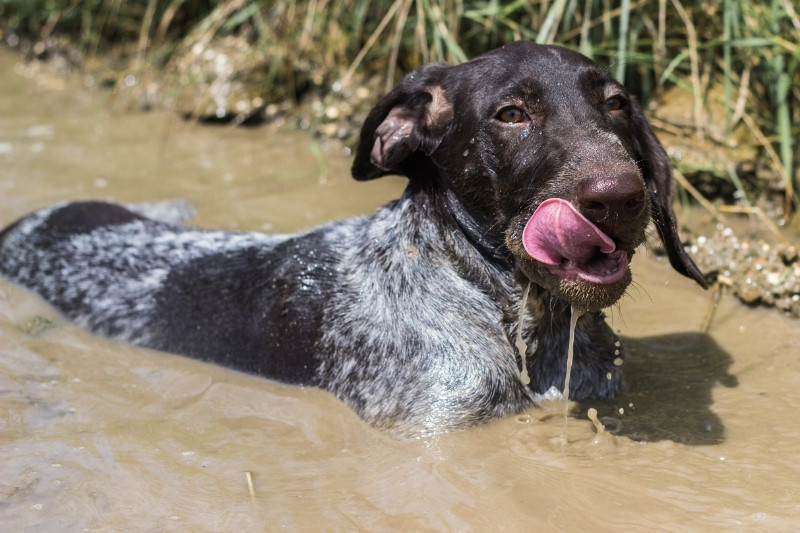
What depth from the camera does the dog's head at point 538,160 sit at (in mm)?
3705

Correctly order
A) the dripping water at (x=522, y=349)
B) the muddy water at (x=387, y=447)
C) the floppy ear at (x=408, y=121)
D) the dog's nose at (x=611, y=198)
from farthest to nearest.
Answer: the floppy ear at (x=408, y=121)
the dripping water at (x=522, y=349)
the muddy water at (x=387, y=447)
the dog's nose at (x=611, y=198)

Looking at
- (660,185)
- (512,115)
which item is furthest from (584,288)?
(660,185)

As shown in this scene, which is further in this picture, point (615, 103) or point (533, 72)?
point (615, 103)

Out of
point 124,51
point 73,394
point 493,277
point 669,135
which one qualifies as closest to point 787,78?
point 669,135

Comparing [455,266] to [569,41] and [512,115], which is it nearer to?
[512,115]

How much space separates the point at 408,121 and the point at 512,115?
66 cm

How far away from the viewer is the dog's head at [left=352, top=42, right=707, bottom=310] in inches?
146

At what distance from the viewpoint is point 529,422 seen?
4.43 meters

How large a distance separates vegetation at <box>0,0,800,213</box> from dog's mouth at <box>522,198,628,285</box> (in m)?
2.60

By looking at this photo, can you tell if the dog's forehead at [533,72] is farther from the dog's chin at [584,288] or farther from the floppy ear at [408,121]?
the dog's chin at [584,288]

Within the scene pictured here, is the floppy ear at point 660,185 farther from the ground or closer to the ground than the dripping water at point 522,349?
farther from the ground

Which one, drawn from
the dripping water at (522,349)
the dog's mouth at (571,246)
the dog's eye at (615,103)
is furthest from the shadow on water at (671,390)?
the dog's eye at (615,103)

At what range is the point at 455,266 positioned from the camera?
4.60 meters

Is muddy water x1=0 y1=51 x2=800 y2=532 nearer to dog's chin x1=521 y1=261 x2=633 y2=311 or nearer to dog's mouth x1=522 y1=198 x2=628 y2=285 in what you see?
dog's chin x1=521 y1=261 x2=633 y2=311
